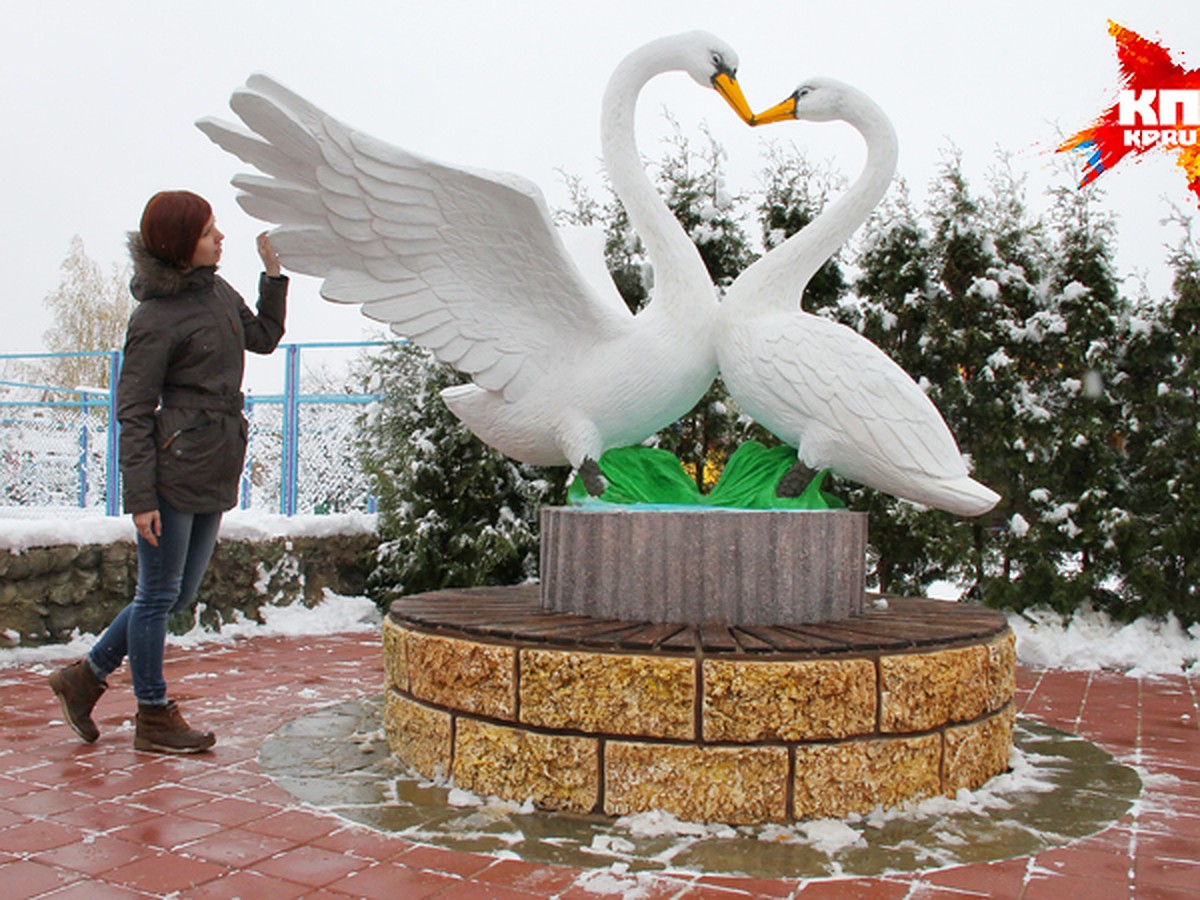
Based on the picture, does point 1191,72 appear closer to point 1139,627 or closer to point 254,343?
point 1139,627

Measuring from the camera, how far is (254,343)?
3.49 meters

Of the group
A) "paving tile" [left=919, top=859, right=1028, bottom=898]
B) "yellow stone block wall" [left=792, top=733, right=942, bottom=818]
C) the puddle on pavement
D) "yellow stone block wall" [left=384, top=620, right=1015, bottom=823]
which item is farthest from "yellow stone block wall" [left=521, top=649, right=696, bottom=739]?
"paving tile" [left=919, top=859, right=1028, bottom=898]

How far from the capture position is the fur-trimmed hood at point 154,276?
317cm

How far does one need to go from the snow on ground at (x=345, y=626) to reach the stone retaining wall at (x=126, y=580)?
0.22 feet

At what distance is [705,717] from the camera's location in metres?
2.79

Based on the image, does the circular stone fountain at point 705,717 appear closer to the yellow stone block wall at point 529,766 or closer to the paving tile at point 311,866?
the yellow stone block wall at point 529,766

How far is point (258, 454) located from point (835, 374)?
6.76 meters

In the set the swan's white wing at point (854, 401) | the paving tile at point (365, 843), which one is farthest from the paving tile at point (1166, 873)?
the paving tile at point (365, 843)

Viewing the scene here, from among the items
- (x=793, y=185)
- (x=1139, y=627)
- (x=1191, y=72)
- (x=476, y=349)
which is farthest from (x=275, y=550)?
(x=1191, y=72)

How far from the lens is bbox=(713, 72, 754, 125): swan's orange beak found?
4062 millimetres

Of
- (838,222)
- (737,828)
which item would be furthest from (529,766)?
(838,222)

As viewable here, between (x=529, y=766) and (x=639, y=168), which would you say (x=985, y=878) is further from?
(x=639, y=168)

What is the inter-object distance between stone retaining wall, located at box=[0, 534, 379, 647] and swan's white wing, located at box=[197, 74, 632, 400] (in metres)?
3.01

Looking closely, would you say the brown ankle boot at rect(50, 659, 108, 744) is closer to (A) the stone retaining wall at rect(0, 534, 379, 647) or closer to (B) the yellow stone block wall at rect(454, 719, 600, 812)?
(B) the yellow stone block wall at rect(454, 719, 600, 812)
